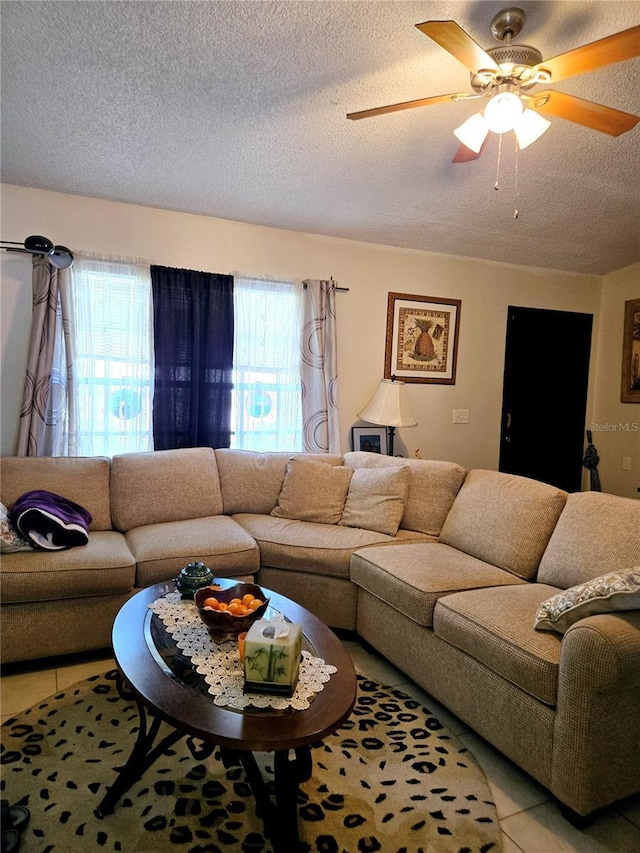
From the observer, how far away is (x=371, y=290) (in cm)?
415

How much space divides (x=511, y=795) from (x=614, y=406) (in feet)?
13.0

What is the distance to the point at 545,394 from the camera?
486 centimetres

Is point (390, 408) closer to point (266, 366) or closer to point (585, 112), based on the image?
point (266, 366)

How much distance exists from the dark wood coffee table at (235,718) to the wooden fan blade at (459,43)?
72.8 inches

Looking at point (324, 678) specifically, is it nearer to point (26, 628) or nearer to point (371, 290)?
point (26, 628)

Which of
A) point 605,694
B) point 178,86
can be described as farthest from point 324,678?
point 178,86

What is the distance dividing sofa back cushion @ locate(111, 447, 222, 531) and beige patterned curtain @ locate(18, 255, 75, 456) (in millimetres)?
448

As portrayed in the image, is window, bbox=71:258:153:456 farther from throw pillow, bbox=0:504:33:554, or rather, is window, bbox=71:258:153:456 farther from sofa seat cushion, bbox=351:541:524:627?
sofa seat cushion, bbox=351:541:524:627

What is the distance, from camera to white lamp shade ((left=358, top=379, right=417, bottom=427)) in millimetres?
3896

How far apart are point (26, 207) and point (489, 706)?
3.50 m

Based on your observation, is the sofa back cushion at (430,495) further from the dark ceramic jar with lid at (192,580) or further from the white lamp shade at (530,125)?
the white lamp shade at (530,125)

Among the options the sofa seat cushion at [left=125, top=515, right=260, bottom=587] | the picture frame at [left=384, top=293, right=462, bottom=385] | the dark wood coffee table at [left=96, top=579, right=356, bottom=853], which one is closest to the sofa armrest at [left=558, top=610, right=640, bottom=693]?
the dark wood coffee table at [left=96, top=579, right=356, bottom=853]

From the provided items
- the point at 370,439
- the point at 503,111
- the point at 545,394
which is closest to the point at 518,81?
the point at 503,111

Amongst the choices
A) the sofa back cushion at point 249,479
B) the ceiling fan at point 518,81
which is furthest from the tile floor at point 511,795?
the ceiling fan at point 518,81
